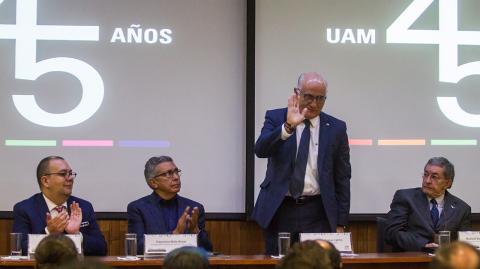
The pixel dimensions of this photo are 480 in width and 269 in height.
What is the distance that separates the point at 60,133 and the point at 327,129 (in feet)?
6.02

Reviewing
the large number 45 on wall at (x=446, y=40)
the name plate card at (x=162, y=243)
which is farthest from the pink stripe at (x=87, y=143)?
the large number 45 on wall at (x=446, y=40)

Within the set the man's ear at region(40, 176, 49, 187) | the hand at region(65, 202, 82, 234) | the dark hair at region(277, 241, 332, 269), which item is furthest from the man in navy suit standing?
the dark hair at region(277, 241, 332, 269)

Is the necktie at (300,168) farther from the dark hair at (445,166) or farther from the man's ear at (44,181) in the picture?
the man's ear at (44,181)

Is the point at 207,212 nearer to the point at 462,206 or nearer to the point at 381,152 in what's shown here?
the point at 381,152

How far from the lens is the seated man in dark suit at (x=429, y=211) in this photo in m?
4.91

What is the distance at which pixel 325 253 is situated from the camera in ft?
8.23

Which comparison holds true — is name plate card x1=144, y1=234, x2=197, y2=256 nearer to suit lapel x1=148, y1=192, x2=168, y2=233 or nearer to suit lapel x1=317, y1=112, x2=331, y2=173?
suit lapel x1=148, y1=192, x2=168, y2=233

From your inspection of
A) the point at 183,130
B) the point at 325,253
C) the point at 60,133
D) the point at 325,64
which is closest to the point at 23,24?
the point at 60,133

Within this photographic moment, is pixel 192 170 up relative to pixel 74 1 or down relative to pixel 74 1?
down

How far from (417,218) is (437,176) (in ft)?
0.91

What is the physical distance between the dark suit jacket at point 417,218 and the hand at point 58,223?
1888 mm

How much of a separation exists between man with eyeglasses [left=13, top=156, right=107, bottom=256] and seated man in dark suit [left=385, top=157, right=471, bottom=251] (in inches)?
67.6

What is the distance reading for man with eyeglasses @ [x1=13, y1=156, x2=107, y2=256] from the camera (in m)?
4.62

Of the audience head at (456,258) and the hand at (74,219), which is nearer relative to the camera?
the audience head at (456,258)
